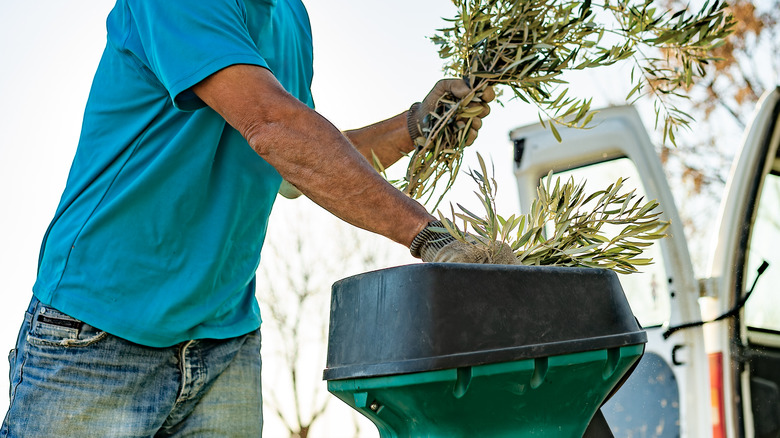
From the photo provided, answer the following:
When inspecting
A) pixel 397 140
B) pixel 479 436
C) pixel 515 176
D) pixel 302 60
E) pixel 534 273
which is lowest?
pixel 479 436

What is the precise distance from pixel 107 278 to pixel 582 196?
1.02m

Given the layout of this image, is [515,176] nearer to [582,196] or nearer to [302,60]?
[302,60]

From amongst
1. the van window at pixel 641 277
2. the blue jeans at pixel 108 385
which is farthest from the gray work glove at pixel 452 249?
the van window at pixel 641 277

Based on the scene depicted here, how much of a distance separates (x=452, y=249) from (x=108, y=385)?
33.7 inches

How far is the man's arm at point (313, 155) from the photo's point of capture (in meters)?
1.42

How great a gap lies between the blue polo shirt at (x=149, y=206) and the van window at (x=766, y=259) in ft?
7.27

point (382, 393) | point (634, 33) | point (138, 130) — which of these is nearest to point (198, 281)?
point (138, 130)

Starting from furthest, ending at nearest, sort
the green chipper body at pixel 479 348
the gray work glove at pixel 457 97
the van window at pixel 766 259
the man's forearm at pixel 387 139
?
the van window at pixel 766 259 < the man's forearm at pixel 387 139 < the gray work glove at pixel 457 97 < the green chipper body at pixel 479 348

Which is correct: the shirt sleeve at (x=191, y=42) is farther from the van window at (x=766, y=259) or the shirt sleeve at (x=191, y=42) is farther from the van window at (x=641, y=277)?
the van window at (x=766, y=259)

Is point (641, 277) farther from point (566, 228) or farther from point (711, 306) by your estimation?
point (566, 228)


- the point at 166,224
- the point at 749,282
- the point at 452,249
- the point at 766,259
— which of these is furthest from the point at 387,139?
the point at 766,259

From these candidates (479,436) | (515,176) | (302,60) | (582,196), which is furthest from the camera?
(515,176)

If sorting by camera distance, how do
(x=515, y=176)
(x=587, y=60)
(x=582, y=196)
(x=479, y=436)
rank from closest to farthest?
(x=479, y=436)
(x=582, y=196)
(x=587, y=60)
(x=515, y=176)

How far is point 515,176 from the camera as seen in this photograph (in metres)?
3.79
